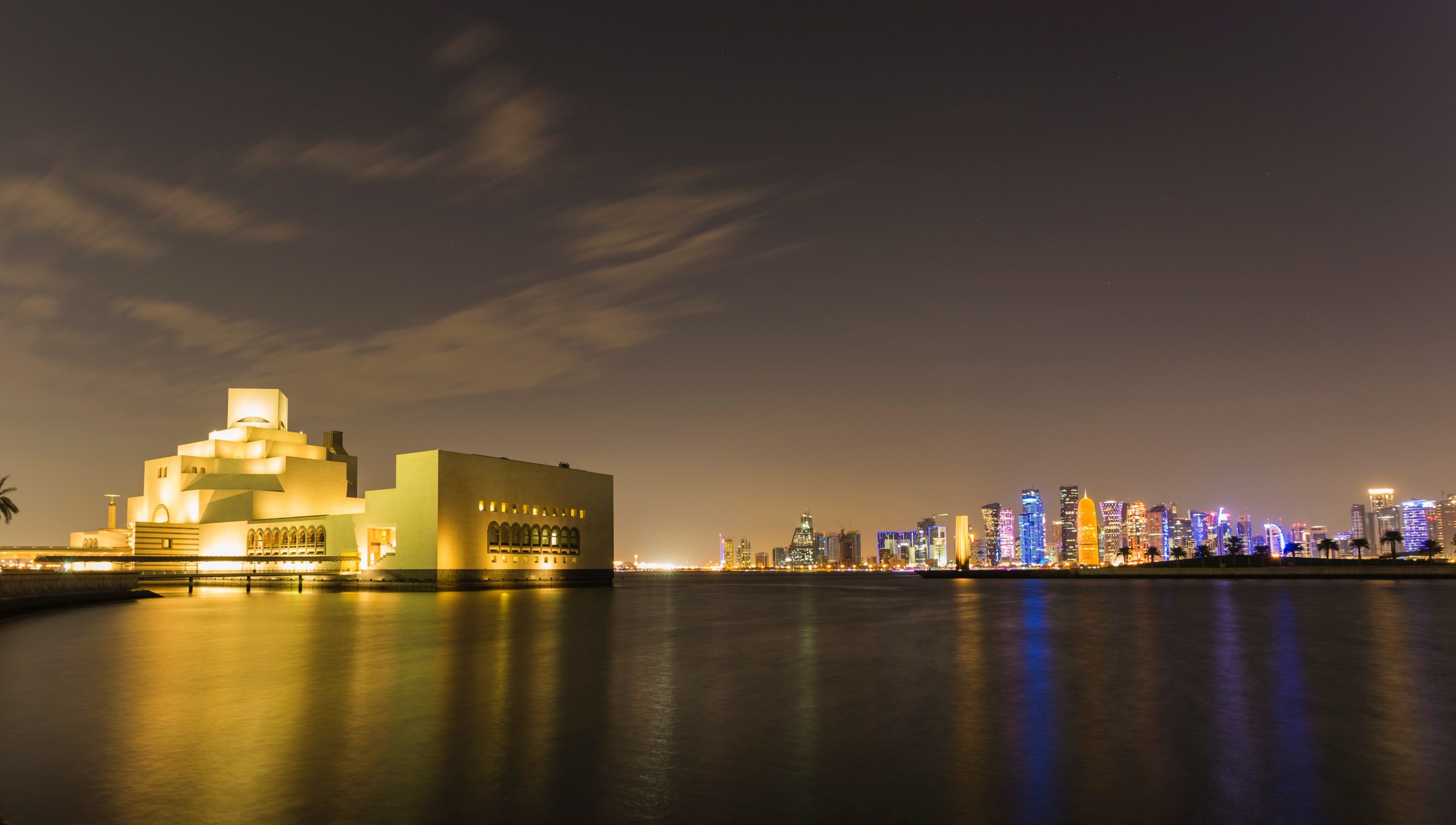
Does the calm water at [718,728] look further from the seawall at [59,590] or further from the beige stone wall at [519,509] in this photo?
the beige stone wall at [519,509]

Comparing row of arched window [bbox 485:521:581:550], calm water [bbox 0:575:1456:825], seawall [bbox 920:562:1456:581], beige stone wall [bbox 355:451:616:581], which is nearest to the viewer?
calm water [bbox 0:575:1456:825]

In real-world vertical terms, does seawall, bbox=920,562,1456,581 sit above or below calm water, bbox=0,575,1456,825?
below

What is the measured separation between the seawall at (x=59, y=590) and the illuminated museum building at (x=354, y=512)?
2140cm

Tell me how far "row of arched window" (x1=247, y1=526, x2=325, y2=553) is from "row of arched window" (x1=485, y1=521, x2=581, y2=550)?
19.8m

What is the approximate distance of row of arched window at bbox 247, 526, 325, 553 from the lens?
93.4 metres

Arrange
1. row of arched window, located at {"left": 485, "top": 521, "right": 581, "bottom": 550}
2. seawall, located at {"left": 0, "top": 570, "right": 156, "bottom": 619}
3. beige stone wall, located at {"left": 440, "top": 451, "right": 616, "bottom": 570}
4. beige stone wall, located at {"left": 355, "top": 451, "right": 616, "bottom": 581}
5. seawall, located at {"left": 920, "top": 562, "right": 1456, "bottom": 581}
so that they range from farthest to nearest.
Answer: seawall, located at {"left": 920, "top": 562, "right": 1456, "bottom": 581}
row of arched window, located at {"left": 485, "top": 521, "right": 581, "bottom": 550}
beige stone wall, located at {"left": 440, "top": 451, "right": 616, "bottom": 570}
beige stone wall, located at {"left": 355, "top": 451, "right": 616, "bottom": 581}
seawall, located at {"left": 0, "top": 570, "right": 156, "bottom": 619}

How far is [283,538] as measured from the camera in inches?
3856

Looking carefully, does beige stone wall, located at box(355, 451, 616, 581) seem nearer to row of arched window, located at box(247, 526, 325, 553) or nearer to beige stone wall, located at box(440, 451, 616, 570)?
beige stone wall, located at box(440, 451, 616, 570)

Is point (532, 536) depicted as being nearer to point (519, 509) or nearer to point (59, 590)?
point (519, 509)

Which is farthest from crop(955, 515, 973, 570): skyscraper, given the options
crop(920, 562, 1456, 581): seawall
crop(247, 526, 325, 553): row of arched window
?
crop(247, 526, 325, 553): row of arched window

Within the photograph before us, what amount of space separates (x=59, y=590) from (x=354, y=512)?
50544 millimetres

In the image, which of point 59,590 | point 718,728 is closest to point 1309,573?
point 59,590

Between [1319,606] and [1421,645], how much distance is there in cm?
3123

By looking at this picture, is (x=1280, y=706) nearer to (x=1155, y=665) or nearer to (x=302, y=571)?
(x=1155, y=665)
